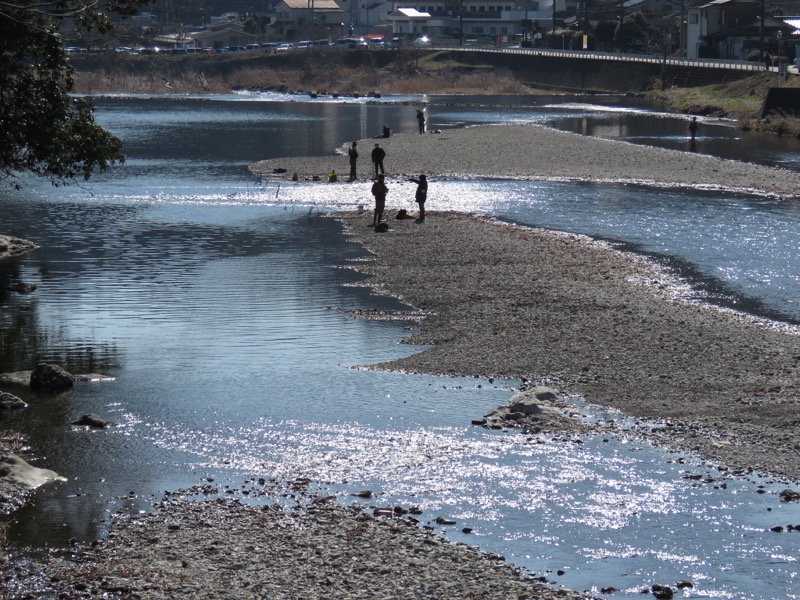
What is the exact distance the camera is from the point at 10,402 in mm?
19844

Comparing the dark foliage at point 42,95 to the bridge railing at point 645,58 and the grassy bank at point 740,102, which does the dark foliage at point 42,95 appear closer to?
the grassy bank at point 740,102

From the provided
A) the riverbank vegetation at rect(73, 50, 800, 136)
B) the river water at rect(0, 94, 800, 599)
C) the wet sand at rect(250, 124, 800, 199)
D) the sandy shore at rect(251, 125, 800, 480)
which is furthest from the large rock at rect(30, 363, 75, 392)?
the riverbank vegetation at rect(73, 50, 800, 136)

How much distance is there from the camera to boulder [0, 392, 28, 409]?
19.8 metres

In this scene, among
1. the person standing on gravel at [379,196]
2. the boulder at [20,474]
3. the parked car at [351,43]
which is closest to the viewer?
the boulder at [20,474]

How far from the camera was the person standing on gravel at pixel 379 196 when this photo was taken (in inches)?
1492

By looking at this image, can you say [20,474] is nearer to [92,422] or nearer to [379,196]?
[92,422]

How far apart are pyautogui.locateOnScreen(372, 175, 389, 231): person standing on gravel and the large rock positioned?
18195 millimetres

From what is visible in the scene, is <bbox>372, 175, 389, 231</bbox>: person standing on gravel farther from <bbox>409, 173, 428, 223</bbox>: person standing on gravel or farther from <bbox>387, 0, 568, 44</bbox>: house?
<bbox>387, 0, 568, 44</bbox>: house

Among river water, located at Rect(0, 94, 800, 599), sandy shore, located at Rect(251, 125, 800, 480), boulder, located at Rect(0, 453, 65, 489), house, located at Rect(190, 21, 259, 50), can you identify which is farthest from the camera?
house, located at Rect(190, 21, 259, 50)

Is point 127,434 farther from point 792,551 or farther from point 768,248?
point 768,248

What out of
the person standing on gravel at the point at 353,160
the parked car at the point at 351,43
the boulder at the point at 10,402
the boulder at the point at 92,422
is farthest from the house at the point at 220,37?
the boulder at the point at 92,422

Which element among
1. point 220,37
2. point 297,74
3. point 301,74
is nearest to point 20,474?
point 301,74

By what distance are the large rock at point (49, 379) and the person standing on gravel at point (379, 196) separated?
716 inches

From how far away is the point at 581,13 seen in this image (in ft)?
583
